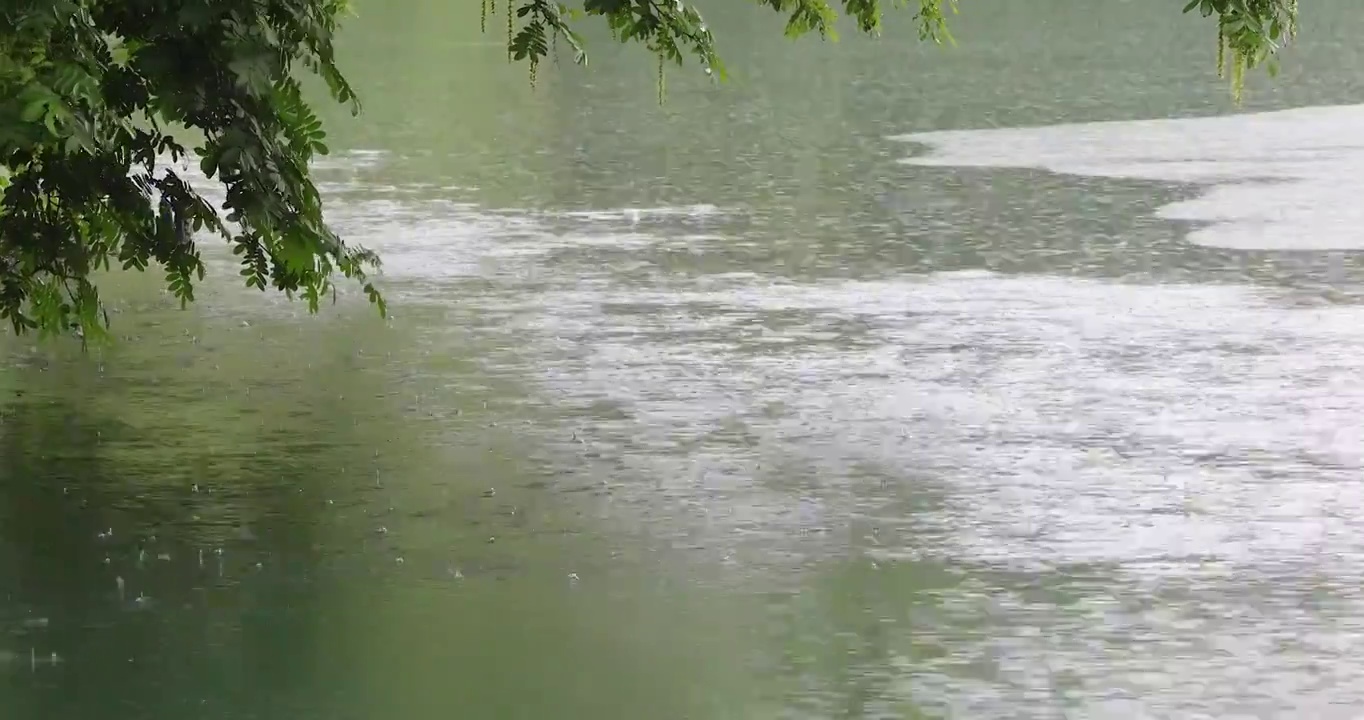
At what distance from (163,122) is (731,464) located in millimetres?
2853

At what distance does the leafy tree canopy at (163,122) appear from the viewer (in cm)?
731

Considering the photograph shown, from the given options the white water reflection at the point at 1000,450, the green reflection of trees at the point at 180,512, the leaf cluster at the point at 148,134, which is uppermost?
the leaf cluster at the point at 148,134

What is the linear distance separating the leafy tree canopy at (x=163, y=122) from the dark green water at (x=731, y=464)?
3.53 ft

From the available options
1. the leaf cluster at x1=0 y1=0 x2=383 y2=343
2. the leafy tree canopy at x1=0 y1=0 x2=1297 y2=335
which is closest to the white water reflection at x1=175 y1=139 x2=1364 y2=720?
the leafy tree canopy at x1=0 y1=0 x2=1297 y2=335

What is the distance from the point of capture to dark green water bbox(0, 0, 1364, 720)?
7.09 meters

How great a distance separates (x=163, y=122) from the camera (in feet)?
27.9

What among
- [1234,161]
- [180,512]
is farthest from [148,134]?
[1234,161]

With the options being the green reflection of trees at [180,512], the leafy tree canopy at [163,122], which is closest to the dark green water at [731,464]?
the green reflection of trees at [180,512]

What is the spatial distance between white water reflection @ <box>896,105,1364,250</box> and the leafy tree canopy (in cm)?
771

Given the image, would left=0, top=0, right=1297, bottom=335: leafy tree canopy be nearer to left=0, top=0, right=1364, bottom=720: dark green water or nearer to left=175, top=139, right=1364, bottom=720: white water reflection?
left=0, top=0, right=1364, bottom=720: dark green water

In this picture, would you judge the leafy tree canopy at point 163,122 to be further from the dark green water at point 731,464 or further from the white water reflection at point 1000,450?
the white water reflection at point 1000,450

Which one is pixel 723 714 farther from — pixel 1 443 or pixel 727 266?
pixel 727 266

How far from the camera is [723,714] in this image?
6641 millimetres

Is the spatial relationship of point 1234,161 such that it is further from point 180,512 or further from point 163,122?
point 163,122
